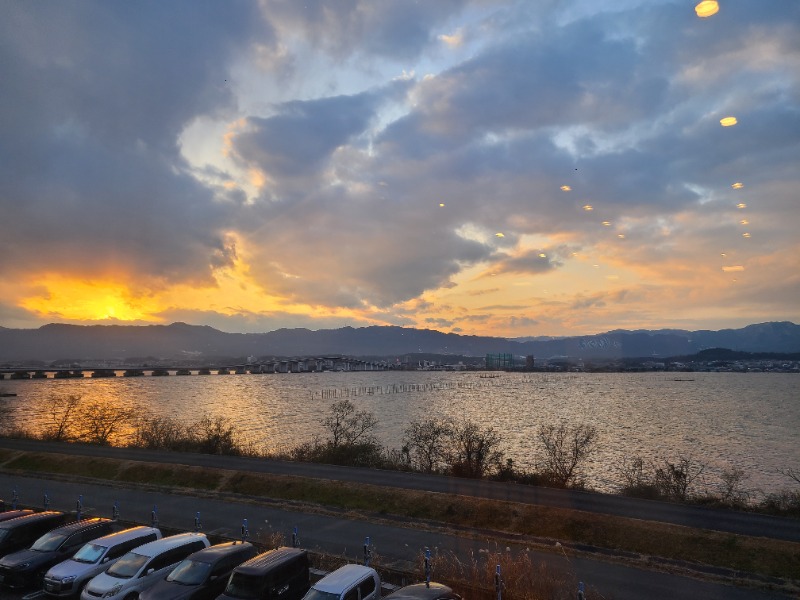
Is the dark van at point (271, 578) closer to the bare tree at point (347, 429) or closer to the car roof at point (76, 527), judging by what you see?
the car roof at point (76, 527)

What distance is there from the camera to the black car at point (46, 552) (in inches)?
667

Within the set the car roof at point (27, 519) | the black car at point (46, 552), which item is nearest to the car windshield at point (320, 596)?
the black car at point (46, 552)

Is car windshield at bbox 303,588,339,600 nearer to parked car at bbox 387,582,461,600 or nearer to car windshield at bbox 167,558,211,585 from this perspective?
parked car at bbox 387,582,461,600

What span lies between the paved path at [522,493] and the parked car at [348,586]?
611 inches

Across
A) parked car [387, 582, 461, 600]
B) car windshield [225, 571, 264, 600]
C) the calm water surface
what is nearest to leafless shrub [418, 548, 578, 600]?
parked car [387, 582, 461, 600]

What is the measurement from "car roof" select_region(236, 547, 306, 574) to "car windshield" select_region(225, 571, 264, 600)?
0.60 ft

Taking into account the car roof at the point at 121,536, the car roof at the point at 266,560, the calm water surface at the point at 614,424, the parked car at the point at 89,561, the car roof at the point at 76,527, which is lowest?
the calm water surface at the point at 614,424

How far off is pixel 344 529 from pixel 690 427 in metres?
83.8

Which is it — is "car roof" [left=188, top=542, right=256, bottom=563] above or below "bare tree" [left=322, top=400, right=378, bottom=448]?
above

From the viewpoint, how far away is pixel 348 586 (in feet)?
44.1

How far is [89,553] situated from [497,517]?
16.4 meters

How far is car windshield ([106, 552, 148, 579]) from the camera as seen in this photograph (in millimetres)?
15373

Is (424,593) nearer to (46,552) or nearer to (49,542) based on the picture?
(46,552)

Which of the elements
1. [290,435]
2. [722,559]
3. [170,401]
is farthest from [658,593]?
[170,401]
